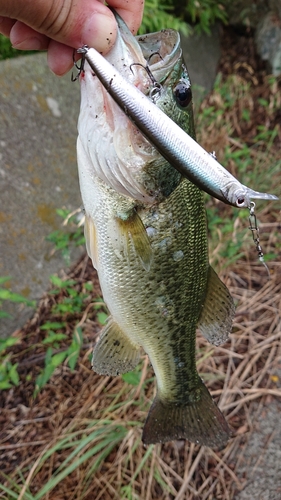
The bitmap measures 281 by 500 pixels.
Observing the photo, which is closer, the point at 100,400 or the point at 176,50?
the point at 176,50

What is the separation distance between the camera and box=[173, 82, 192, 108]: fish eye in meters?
1.24

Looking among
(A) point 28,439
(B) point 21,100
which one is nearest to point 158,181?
(A) point 28,439

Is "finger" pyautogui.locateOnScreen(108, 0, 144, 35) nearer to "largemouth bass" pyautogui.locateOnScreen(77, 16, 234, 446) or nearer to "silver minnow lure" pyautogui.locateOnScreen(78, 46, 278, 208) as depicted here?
"largemouth bass" pyautogui.locateOnScreen(77, 16, 234, 446)

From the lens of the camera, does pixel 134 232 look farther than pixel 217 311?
No

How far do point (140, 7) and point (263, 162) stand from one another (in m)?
A: 2.81

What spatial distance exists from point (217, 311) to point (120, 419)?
1.06 metres

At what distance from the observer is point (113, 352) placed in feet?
5.19

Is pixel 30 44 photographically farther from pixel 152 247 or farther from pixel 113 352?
pixel 113 352

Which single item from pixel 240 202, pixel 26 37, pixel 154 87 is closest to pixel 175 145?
pixel 240 202

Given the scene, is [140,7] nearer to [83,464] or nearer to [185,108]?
[185,108]

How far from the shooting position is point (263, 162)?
392cm

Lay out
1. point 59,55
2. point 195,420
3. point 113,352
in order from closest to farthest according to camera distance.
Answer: point 59,55
point 113,352
point 195,420

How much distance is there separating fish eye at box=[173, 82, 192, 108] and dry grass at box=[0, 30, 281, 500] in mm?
1657

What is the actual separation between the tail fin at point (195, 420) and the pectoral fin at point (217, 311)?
0.93ft
